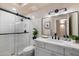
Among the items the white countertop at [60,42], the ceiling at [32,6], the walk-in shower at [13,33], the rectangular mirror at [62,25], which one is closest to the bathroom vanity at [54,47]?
the white countertop at [60,42]

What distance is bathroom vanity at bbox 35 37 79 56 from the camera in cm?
151

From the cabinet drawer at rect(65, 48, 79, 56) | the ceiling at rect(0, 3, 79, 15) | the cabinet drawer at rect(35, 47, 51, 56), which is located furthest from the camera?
the cabinet drawer at rect(35, 47, 51, 56)

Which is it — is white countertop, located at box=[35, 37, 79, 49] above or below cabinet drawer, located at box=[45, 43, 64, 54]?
above

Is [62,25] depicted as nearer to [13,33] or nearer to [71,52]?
[71,52]

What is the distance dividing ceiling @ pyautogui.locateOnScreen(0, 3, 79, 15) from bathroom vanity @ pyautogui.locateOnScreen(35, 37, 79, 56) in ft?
1.71

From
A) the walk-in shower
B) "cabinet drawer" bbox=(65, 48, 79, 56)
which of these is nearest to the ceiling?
the walk-in shower

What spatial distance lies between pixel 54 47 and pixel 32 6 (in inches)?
29.5

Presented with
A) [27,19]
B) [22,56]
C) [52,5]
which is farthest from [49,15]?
[22,56]

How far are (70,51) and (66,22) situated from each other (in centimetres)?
45

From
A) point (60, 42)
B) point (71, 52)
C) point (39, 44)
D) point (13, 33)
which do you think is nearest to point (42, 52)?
point (39, 44)

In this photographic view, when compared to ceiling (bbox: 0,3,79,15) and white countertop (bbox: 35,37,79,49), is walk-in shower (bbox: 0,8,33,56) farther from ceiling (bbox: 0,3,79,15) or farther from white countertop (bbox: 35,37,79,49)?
white countertop (bbox: 35,37,79,49)

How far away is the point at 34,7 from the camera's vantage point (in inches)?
66.8

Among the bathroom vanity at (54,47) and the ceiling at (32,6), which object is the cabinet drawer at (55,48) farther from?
the ceiling at (32,6)

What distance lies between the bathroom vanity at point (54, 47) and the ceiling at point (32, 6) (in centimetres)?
52
